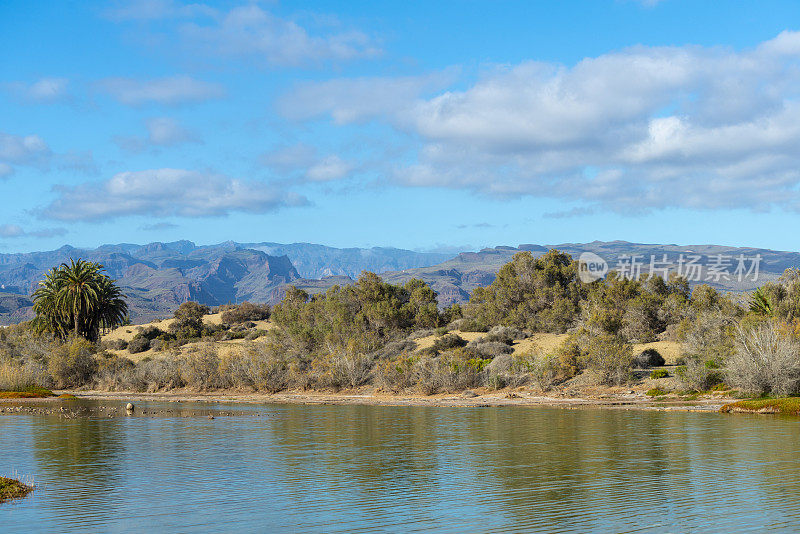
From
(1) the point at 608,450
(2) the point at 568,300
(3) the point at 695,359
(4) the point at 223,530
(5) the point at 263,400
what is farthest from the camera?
(2) the point at 568,300

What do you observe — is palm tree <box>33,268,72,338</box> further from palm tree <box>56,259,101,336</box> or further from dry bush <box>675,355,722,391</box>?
dry bush <box>675,355,722,391</box>

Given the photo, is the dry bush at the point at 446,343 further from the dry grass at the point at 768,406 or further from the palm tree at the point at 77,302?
A: the palm tree at the point at 77,302

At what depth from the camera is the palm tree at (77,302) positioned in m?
65.8

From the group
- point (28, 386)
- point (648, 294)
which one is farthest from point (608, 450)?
point (28, 386)

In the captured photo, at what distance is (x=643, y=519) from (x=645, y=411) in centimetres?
2134

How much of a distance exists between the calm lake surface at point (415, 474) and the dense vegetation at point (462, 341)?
31.4ft

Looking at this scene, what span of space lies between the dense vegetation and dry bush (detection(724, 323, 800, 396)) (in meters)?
0.06

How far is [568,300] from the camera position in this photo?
212 ft

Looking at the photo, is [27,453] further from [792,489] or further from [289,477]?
[792,489]

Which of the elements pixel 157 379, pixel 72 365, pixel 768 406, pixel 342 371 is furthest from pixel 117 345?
pixel 768 406

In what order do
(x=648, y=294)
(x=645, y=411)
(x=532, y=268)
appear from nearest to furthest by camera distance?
(x=645, y=411), (x=648, y=294), (x=532, y=268)

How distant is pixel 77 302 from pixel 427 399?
37.8m

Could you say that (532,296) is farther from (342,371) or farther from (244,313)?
(244,313)

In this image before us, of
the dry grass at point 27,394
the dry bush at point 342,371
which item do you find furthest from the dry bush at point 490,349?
the dry grass at point 27,394
